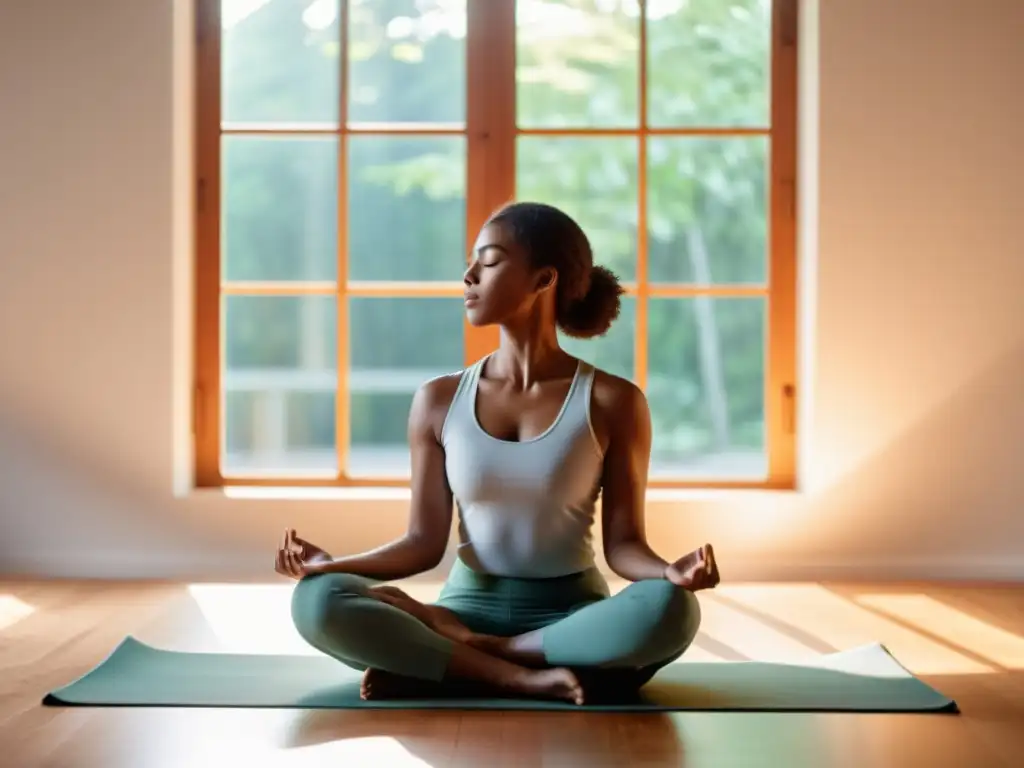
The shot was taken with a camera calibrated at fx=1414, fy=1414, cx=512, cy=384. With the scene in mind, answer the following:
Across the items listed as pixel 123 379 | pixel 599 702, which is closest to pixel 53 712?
pixel 599 702

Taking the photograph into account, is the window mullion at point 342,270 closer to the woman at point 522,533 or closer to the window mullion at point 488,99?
the window mullion at point 488,99

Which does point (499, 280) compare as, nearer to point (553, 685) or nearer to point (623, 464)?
point (623, 464)

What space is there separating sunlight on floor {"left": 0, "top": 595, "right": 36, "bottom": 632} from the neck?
153cm

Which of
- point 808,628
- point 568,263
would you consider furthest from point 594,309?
point 808,628

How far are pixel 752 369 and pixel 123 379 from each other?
203 cm

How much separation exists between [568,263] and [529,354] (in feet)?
0.66

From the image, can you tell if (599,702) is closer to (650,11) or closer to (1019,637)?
(1019,637)

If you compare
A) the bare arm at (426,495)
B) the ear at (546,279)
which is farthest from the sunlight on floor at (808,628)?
the ear at (546,279)

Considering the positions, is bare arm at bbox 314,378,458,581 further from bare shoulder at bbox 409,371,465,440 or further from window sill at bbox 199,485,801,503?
window sill at bbox 199,485,801,503

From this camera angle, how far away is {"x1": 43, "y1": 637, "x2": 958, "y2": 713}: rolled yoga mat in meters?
2.61

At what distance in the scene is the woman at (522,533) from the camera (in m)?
2.57

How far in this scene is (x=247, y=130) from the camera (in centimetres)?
462

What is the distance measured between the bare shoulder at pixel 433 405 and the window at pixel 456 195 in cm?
164

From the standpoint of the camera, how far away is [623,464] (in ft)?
9.22
